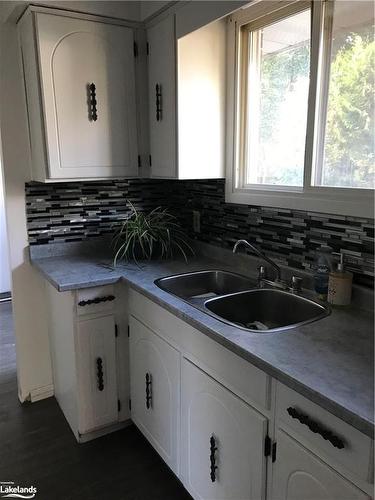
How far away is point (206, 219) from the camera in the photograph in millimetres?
2271

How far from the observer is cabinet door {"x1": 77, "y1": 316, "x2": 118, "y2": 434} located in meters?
1.88

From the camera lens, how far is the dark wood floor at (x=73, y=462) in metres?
1.71

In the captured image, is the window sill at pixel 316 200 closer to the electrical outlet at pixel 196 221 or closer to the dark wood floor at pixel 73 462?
the electrical outlet at pixel 196 221

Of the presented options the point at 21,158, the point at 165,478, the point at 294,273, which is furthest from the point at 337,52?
the point at 165,478

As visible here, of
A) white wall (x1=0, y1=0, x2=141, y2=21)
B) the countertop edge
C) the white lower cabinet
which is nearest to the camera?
the countertop edge

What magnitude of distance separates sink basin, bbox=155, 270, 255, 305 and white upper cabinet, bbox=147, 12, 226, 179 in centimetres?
50

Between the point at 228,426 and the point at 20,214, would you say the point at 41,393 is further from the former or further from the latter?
the point at 228,426

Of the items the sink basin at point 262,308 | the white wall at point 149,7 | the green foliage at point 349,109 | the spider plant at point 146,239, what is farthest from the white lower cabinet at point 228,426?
the white wall at point 149,7

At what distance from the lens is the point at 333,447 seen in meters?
0.93

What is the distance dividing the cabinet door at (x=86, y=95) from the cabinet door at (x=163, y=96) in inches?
4.2

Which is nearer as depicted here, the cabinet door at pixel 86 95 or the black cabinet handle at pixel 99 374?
the cabinet door at pixel 86 95

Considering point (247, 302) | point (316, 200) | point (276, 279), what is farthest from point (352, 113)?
point (247, 302)

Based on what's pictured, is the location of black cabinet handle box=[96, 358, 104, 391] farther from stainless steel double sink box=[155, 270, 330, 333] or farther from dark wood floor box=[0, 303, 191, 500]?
stainless steel double sink box=[155, 270, 330, 333]

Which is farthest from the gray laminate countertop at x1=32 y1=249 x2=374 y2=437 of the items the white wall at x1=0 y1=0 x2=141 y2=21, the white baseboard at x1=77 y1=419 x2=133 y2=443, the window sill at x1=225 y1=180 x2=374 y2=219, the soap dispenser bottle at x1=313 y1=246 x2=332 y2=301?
the white wall at x1=0 y1=0 x2=141 y2=21
